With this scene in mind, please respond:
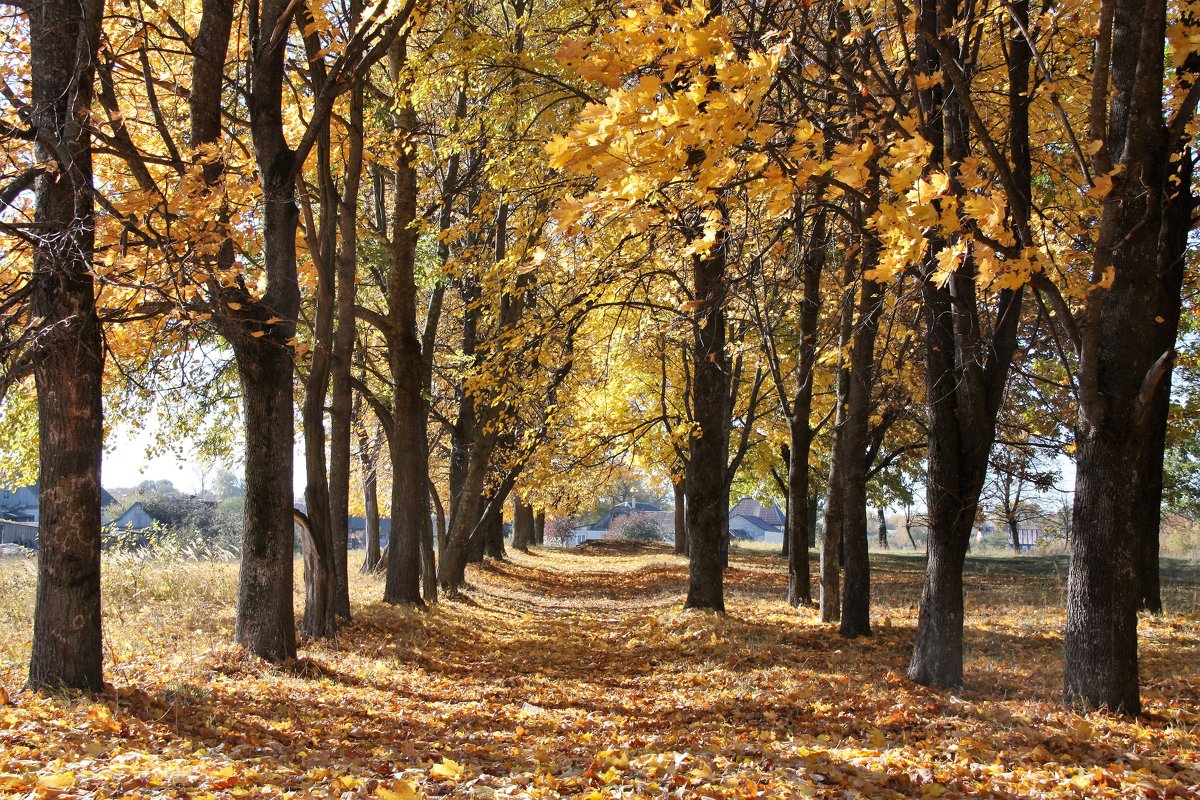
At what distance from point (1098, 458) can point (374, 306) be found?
627 inches

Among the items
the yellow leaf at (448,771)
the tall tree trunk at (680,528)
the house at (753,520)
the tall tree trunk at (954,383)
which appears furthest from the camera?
the house at (753,520)

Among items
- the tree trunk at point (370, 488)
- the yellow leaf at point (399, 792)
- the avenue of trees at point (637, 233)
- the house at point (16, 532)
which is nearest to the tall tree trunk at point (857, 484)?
the avenue of trees at point (637, 233)

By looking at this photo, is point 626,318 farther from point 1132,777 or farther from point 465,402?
point 1132,777

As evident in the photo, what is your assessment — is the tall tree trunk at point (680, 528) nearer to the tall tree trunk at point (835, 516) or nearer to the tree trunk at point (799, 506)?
the tree trunk at point (799, 506)

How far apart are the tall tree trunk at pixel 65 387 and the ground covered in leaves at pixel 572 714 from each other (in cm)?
41

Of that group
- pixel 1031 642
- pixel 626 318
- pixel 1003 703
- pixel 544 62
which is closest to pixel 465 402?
pixel 626 318

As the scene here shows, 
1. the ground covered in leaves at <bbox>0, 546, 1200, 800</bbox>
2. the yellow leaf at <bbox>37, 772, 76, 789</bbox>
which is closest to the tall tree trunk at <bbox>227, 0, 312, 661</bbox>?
the ground covered in leaves at <bbox>0, 546, 1200, 800</bbox>

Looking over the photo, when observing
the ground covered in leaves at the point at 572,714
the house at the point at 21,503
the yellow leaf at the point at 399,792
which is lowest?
the house at the point at 21,503

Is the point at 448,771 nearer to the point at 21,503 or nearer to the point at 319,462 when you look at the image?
the point at 319,462

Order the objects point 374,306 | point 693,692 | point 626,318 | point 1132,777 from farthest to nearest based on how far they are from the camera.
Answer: point 374,306, point 626,318, point 693,692, point 1132,777

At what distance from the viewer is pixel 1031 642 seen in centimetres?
1011

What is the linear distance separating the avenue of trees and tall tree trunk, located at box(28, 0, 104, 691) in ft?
0.07

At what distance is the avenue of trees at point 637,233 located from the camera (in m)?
4.94

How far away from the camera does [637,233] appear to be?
7.01m
